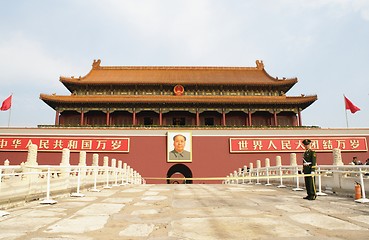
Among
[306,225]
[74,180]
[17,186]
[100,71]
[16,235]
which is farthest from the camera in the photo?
[100,71]

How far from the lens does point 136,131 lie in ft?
75.4

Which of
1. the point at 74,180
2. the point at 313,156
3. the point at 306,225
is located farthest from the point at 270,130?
the point at 306,225

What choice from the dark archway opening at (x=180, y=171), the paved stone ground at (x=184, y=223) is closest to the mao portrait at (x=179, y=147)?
the dark archway opening at (x=180, y=171)

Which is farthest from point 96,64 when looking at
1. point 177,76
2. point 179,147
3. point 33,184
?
point 33,184

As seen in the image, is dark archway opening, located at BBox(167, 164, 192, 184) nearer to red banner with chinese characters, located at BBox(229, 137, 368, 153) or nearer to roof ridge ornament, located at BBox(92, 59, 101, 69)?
red banner with chinese characters, located at BBox(229, 137, 368, 153)

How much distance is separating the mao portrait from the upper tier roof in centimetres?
677

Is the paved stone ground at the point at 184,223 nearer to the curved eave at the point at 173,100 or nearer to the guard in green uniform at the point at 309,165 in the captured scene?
the guard in green uniform at the point at 309,165

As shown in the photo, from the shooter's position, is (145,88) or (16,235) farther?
(145,88)

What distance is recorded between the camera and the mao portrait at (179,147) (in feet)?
73.8

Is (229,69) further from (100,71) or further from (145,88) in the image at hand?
(100,71)

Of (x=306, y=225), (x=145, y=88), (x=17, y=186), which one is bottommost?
(x=306, y=225)

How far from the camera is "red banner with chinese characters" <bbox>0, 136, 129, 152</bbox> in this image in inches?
877

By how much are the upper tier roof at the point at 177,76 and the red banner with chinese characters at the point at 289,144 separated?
676cm

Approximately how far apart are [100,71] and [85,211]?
1091 inches
